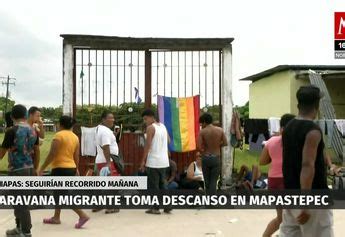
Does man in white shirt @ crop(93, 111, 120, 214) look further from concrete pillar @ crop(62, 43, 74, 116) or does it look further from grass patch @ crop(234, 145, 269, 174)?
grass patch @ crop(234, 145, 269, 174)

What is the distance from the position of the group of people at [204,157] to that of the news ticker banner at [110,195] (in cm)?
17

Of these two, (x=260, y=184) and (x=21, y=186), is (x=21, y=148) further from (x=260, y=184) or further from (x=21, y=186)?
Result: (x=260, y=184)

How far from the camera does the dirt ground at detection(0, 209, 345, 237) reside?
6598mm

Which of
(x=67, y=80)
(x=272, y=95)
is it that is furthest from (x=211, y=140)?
(x=272, y=95)

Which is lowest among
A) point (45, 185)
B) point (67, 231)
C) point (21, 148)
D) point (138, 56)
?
point (67, 231)

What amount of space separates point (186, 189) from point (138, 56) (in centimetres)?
281

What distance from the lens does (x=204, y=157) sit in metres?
8.41

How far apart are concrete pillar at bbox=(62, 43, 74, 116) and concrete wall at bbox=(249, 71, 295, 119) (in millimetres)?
9808

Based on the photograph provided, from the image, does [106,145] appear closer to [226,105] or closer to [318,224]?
[226,105]

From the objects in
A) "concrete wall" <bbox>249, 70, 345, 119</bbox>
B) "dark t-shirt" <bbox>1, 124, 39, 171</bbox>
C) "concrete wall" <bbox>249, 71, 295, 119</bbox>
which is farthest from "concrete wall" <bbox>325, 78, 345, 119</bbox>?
"dark t-shirt" <bbox>1, 124, 39, 171</bbox>

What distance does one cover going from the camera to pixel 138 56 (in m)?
10.0

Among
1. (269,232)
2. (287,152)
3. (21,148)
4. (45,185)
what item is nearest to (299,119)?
(287,152)

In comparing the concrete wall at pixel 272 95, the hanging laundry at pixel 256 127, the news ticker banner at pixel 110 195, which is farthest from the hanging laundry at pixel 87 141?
the concrete wall at pixel 272 95

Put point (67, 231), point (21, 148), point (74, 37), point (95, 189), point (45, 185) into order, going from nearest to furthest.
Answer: point (21, 148)
point (67, 231)
point (45, 185)
point (95, 189)
point (74, 37)
